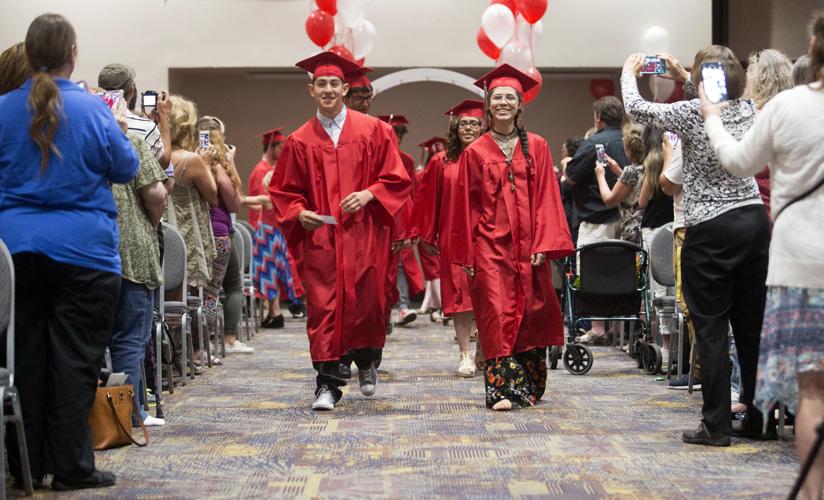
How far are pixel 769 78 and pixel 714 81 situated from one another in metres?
0.89

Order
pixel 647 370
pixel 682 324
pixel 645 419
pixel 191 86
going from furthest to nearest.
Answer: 1. pixel 191 86
2. pixel 647 370
3. pixel 682 324
4. pixel 645 419

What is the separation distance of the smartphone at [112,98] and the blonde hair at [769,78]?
2.53 metres

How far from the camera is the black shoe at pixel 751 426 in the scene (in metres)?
4.70

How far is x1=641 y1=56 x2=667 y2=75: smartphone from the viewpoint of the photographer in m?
4.75

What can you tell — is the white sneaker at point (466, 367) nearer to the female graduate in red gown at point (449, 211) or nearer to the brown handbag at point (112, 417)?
the female graduate in red gown at point (449, 211)

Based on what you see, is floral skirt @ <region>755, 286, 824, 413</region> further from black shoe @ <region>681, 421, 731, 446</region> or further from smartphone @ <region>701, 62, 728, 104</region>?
black shoe @ <region>681, 421, 731, 446</region>

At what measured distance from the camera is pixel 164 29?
39.6ft

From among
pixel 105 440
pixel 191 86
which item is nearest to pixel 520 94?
pixel 105 440

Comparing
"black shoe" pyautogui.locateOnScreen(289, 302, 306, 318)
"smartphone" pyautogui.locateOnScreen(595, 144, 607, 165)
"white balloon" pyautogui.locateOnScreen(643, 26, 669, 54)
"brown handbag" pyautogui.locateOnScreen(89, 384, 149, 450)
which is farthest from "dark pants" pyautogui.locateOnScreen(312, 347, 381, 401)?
"black shoe" pyautogui.locateOnScreen(289, 302, 306, 318)

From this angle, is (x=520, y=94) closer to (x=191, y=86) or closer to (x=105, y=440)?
(x=105, y=440)

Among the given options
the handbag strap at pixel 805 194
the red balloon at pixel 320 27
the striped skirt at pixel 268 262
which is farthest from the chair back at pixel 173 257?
the red balloon at pixel 320 27

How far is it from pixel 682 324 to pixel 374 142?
6.15 ft

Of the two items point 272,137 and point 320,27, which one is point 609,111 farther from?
point 272,137

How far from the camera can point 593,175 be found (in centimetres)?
837
